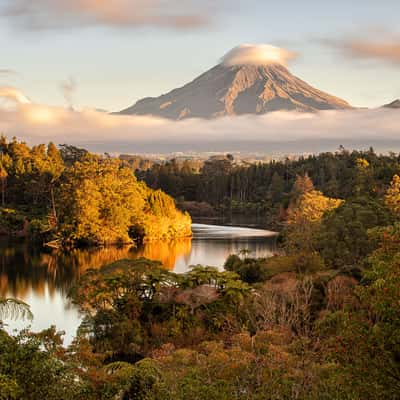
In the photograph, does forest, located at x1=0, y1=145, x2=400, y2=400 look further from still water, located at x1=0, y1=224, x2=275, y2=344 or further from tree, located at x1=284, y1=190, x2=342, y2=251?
still water, located at x1=0, y1=224, x2=275, y2=344

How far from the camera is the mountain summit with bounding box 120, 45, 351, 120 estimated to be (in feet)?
Answer: 509

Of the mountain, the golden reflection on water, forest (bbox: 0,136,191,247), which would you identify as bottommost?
the golden reflection on water

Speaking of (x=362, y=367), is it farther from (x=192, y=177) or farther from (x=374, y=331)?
(x=192, y=177)

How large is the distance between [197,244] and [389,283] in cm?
3799

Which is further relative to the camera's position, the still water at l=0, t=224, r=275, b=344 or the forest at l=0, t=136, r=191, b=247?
the forest at l=0, t=136, r=191, b=247

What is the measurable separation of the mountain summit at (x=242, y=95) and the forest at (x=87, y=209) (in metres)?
103

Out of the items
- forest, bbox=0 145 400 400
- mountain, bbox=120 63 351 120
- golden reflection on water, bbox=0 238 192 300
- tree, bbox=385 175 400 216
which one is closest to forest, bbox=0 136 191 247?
forest, bbox=0 145 400 400

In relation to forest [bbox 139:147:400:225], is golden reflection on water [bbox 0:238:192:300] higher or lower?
lower

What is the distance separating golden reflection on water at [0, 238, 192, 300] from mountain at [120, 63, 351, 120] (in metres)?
113

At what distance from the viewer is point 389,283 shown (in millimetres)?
7781

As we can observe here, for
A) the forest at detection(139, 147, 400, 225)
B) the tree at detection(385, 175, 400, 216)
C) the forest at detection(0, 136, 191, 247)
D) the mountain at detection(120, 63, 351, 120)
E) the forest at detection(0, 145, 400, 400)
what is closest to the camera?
the forest at detection(0, 145, 400, 400)

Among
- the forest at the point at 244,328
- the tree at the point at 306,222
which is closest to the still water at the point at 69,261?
the forest at the point at 244,328

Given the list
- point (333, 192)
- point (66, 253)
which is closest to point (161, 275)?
point (66, 253)

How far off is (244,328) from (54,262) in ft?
74.2
